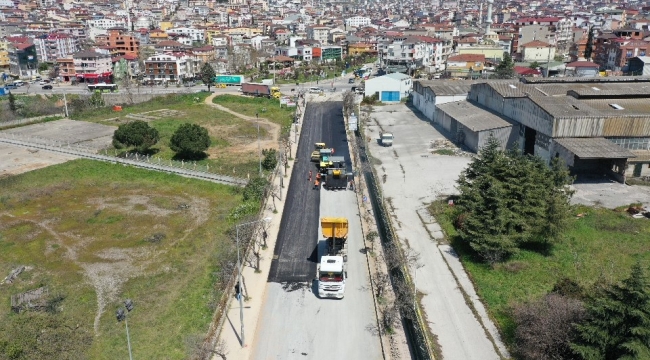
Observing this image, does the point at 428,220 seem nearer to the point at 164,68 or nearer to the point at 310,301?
the point at 310,301

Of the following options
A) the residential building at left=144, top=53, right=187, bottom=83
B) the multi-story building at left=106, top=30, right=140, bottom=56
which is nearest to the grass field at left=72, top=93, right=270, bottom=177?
the residential building at left=144, top=53, right=187, bottom=83

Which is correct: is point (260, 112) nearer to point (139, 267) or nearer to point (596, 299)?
point (139, 267)

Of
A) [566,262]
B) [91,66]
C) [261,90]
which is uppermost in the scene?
[91,66]

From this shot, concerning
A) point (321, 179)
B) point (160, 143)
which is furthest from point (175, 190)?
point (160, 143)

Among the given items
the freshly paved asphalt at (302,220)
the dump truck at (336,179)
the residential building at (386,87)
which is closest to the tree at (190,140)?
the freshly paved asphalt at (302,220)

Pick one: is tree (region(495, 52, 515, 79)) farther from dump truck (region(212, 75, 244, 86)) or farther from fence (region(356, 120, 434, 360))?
fence (region(356, 120, 434, 360))

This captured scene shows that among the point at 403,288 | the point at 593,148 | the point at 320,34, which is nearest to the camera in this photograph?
the point at 403,288

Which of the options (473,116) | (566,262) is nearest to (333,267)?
(566,262)

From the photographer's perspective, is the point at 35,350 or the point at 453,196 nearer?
the point at 35,350
